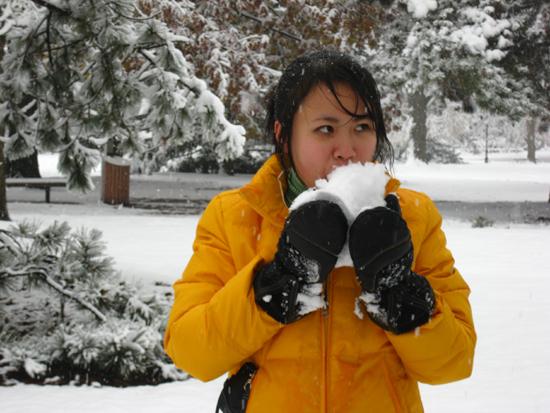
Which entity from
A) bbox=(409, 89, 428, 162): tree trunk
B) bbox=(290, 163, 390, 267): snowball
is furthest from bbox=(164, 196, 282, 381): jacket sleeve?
bbox=(409, 89, 428, 162): tree trunk

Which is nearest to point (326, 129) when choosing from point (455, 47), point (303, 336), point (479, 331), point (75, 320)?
point (303, 336)

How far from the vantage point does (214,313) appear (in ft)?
5.56

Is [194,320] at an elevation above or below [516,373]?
above

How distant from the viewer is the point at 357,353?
5.55 ft

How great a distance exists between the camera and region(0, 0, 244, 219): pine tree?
5312 mm

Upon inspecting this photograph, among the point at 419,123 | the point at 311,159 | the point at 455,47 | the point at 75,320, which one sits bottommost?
the point at 75,320

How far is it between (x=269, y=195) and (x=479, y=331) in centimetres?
510

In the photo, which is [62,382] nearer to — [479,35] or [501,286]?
[501,286]

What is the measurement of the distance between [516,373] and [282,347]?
13.4 ft

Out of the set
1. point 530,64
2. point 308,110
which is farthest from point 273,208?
point 530,64

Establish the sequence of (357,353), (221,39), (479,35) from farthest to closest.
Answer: (479,35), (221,39), (357,353)

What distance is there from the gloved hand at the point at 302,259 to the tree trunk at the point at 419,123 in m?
41.8

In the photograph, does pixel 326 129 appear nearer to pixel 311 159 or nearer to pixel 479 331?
pixel 311 159

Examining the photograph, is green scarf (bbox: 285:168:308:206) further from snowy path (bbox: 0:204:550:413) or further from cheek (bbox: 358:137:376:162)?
snowy path (bbox: 0:204:550:413)
